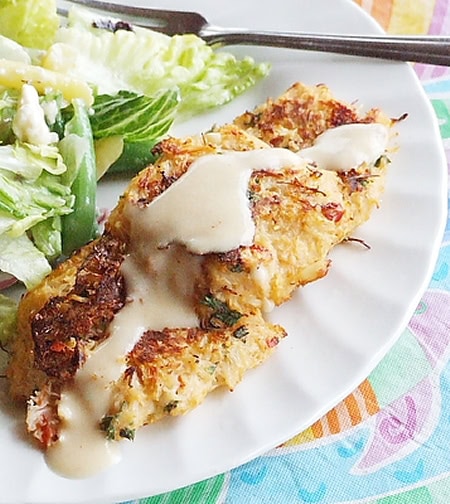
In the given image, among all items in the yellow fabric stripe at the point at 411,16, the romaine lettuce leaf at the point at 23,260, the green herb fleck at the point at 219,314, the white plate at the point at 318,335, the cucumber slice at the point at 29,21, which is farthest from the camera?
the yellow fabric stripe at the point at 411,16

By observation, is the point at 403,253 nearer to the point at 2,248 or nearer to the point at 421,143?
the point at 421,143

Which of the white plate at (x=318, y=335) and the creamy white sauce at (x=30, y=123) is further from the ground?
the creamy white sauce at (x=30, y=123)

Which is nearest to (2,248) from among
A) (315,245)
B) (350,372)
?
(315,245)

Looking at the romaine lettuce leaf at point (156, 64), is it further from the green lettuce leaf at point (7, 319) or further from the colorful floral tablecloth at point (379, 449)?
the colorful floral tablecloth at point (379, 449)

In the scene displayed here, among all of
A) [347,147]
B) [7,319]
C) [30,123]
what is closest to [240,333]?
[7,319]

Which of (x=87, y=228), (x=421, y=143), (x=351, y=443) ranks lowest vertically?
(x=351, y=443)

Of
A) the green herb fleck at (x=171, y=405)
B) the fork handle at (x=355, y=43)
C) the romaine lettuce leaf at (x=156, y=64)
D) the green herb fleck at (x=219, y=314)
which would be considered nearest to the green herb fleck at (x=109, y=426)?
the green herb fleck at (x=171, y=405)
